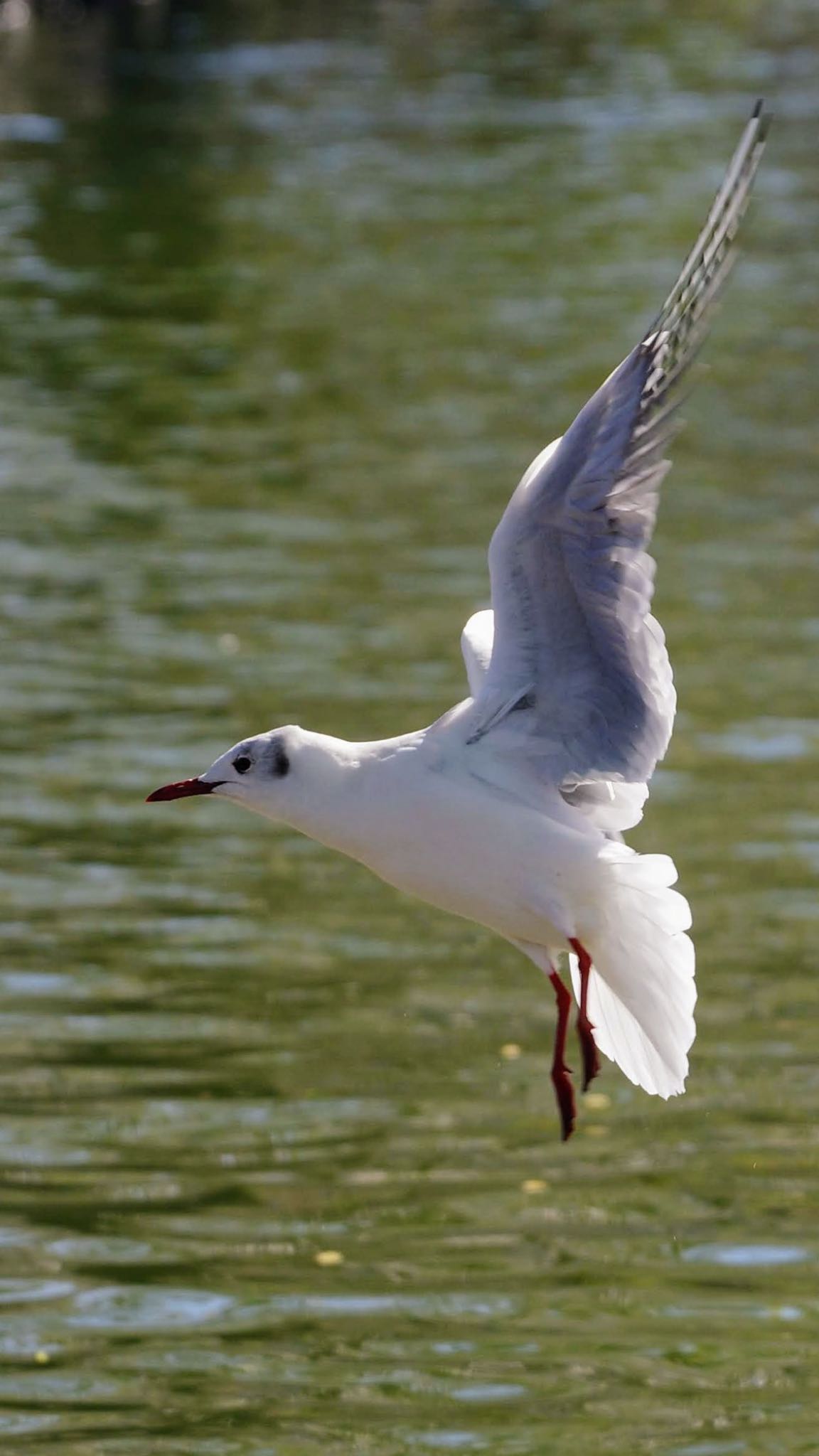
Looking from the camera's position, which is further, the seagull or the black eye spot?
the black eye spot

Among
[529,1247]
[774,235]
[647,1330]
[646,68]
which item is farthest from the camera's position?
[646,68]

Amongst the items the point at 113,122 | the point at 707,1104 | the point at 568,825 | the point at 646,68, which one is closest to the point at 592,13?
the point at 646,68

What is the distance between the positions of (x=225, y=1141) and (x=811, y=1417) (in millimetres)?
2375

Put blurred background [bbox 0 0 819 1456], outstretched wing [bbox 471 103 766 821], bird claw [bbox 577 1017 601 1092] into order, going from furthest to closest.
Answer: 1. blurred background [bbox 0 0 819 1456]
2. bird claw [bbox 577 1017 601 1092]
3. outstretched wing [bbox 471 103 766 821]

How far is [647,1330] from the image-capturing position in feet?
25.2

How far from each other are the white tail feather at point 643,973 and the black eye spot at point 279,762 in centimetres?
71

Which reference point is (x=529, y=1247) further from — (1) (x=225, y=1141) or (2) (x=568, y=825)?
(2) (x=568, y=825)

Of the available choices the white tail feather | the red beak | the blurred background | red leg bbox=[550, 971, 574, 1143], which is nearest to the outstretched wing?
the white tail feather

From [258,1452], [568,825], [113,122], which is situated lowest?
[258,1452]

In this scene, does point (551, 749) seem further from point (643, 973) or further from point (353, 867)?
point (353, 867)

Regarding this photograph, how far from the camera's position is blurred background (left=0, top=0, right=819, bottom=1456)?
7609mm

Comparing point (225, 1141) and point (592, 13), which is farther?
point (592, 13)

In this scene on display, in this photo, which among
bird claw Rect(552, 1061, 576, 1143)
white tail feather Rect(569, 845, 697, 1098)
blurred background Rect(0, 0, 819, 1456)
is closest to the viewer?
bird claw Rect(552, 1061, 576, 1143)

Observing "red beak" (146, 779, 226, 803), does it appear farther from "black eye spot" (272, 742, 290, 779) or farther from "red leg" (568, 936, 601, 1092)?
"red leg" (568, 936, 601, 1092)
